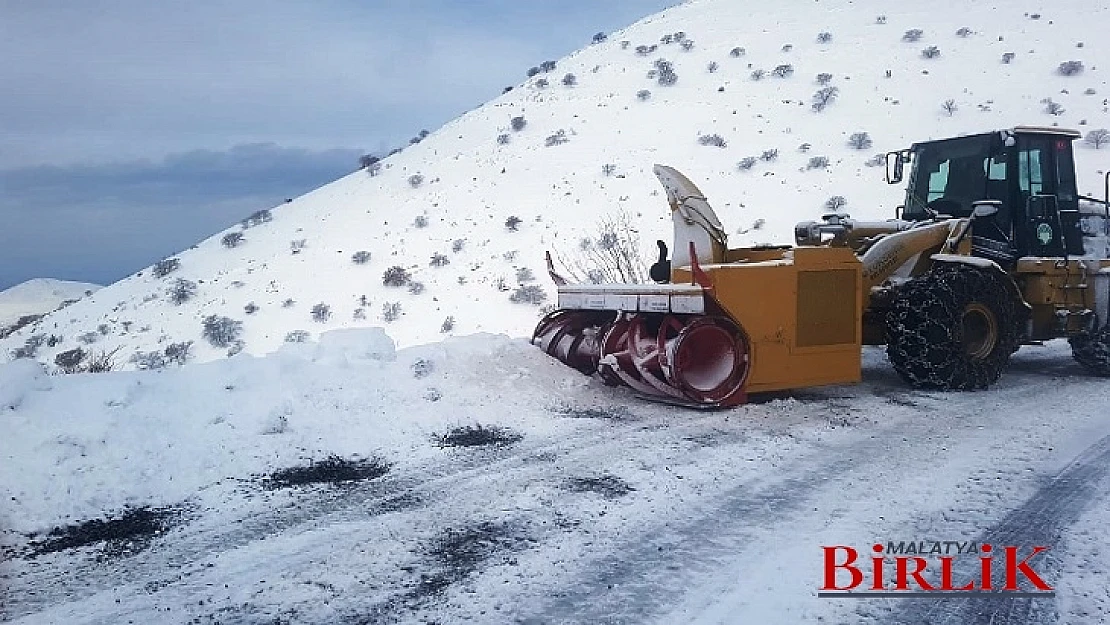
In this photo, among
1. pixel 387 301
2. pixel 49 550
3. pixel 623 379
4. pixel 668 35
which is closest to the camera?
pixel 49 550

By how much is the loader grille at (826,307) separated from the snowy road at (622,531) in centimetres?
95

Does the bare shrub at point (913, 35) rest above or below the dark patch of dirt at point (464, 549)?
above

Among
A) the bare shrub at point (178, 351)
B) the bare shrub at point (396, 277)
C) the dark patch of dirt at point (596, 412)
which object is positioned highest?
the bare shrub at point (396, 277)

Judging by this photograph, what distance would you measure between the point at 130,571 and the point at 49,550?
57 centimetres

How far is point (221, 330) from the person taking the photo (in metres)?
23.3

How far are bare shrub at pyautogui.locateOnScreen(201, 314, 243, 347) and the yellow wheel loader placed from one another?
669 inches

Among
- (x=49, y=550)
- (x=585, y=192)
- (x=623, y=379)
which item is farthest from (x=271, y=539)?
(x=585, y=192)

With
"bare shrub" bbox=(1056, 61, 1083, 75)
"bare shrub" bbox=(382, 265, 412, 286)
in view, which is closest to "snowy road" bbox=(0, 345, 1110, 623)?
"bare shrub" bbox=(382, 265, 412, 286)

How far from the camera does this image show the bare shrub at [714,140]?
34312mm

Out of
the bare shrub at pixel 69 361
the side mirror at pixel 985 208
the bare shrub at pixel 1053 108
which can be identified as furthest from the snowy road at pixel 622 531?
the bare shrub at pixel 1053 108

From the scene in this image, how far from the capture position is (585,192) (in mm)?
31766

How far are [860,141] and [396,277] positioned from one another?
63.3 feet

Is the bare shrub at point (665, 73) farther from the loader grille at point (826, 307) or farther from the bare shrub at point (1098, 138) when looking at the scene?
the loader grille at point (826, 307)

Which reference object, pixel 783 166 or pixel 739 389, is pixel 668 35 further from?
pixel 739 389
